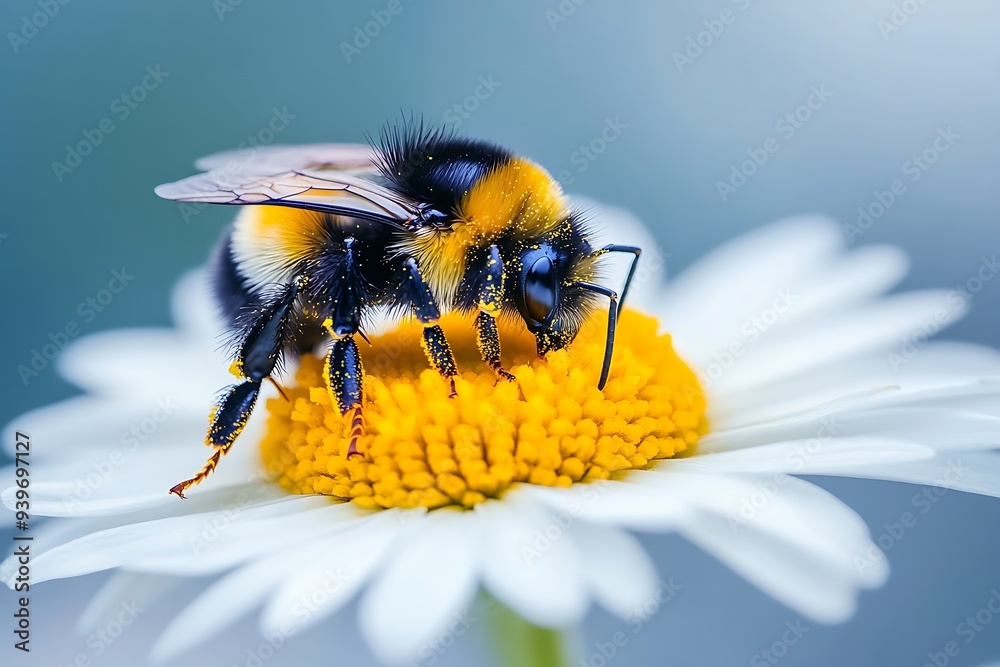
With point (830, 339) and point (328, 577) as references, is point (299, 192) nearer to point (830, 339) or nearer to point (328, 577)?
point (328, 577)

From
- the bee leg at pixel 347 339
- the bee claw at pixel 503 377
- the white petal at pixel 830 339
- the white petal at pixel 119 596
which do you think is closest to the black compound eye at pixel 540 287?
the bee claw at pixel 503 377

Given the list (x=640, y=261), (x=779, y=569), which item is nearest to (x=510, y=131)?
(x=640, y=261)

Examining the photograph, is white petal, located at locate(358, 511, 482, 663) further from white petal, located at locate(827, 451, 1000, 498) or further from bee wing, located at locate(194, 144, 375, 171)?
bee wing, located at locate(194, 144, 375, 171)

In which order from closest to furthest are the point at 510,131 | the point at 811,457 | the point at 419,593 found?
the point at 419,593 < the point at 811,457 < the point at 510,131

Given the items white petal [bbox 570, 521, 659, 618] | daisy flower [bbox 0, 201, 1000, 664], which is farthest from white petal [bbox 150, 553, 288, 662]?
white petal [bbox 570, 521, 659, 618]

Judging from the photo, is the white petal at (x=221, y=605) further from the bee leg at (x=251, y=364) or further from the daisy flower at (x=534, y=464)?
the bee leg at (x=251, y=364)

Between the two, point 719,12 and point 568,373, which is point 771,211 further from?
point 568,373

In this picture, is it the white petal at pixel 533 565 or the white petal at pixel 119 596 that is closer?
the white petal at pixel 533 565
